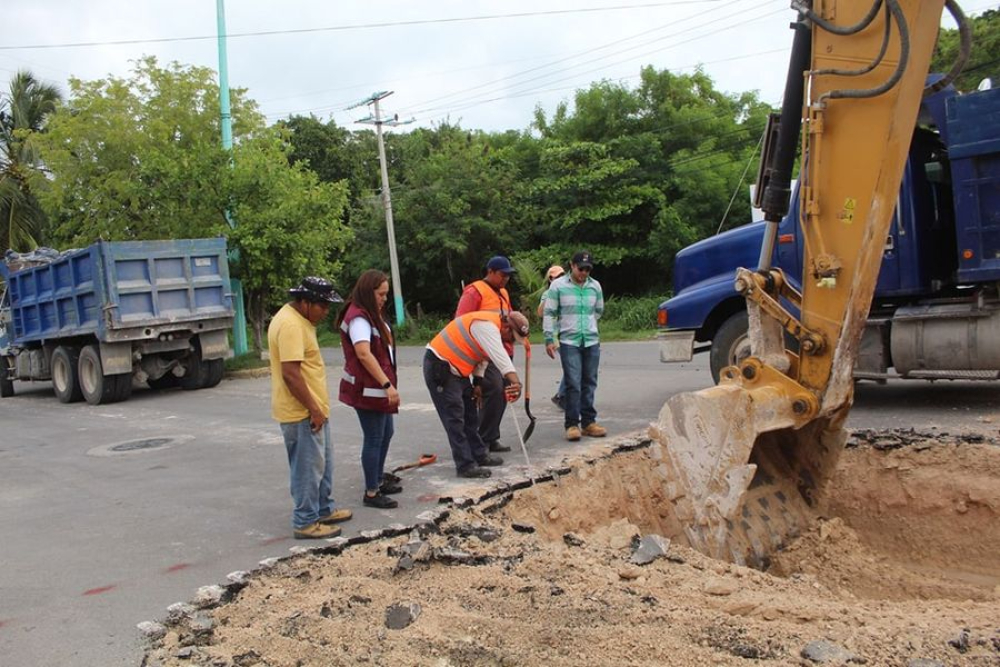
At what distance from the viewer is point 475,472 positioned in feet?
22.6

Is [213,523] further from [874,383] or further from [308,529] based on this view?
[874,383]

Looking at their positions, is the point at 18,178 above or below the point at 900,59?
above

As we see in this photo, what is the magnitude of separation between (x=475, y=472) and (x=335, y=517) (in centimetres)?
141

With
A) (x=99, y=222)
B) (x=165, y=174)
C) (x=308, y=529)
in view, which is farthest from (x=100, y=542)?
(x=99, y=222)

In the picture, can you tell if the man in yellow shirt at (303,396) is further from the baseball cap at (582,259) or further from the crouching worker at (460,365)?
the baseball cap at (582,259)

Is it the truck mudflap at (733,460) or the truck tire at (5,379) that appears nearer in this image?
the truck mudflap at (733,460)

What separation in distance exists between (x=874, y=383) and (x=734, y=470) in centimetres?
638

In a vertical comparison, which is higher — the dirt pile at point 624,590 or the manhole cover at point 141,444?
the manhole cover at point 141,444

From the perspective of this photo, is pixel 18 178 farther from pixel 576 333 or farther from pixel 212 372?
pixel 576 333

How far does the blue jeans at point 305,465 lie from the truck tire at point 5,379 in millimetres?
14263

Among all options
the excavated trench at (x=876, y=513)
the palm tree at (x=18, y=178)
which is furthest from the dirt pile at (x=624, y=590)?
the palm tree at (x=18, y=178)

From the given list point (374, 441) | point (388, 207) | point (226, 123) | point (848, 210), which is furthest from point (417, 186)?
point (848, 210)

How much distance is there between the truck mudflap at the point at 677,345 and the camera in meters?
9.35

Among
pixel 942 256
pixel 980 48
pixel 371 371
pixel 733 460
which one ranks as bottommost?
pixel 733 460
